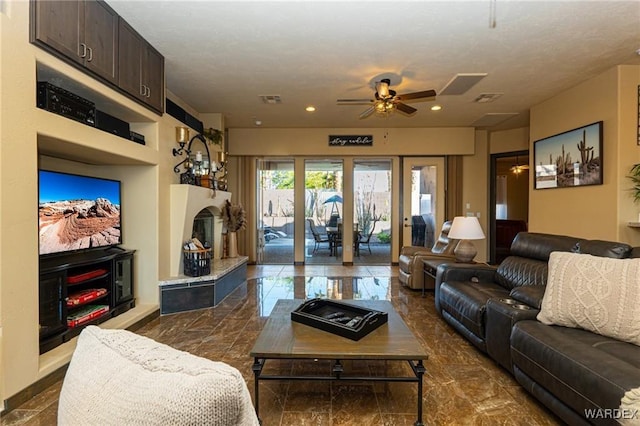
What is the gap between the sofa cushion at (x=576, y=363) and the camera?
4.98 feet

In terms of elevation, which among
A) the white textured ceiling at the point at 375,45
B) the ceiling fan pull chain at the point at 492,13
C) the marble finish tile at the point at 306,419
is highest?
the white textured ceiling at the point at 375,45

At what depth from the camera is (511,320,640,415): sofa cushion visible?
1.52m

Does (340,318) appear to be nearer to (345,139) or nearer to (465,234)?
(465,234)

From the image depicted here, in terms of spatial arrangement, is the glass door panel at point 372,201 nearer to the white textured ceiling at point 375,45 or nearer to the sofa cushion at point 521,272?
the white textured ceiling at point 375,45

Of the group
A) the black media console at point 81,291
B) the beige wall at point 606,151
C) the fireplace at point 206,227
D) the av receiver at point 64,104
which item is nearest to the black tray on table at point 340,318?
the black media console at point 81,291

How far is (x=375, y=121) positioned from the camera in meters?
6.48

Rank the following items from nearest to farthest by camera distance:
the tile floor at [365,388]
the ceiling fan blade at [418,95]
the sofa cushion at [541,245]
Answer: the tile floor at [365,388], the sofa cushion at [541,245], the ceiling fan blade at [418,95]

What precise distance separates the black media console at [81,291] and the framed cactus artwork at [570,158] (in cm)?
585

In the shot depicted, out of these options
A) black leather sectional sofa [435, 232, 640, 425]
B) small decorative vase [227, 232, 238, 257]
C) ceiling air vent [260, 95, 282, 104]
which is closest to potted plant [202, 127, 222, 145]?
ceiling air vent [260, 95, 282, 104]

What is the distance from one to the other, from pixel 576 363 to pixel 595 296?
565 mm

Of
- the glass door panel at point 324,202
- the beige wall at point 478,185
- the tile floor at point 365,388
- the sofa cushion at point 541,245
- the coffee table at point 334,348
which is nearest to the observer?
the coffee table at point 334,348

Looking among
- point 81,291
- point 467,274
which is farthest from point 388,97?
point 81,291

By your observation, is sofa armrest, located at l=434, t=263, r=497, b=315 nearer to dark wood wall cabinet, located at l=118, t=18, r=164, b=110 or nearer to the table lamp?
the table lamp

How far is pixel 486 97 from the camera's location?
502 centimetres
